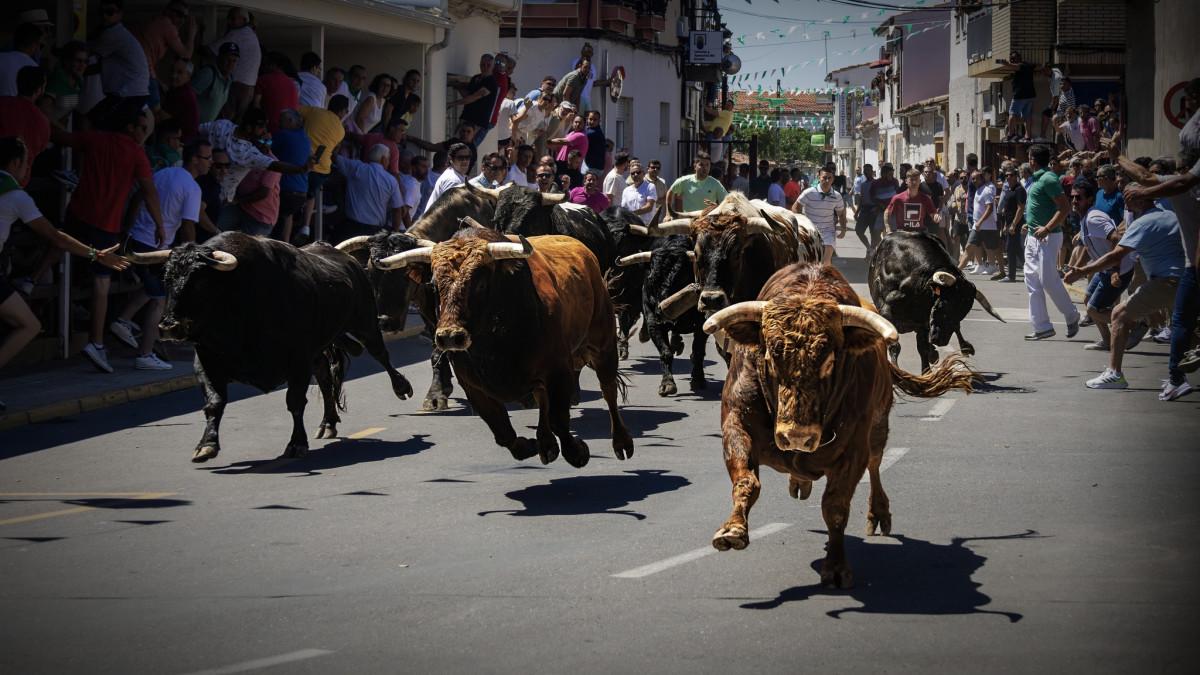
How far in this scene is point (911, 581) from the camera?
21.4 ft

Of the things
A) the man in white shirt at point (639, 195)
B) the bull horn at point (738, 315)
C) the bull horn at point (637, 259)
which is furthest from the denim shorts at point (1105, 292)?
the bull horn at point (738, 315)

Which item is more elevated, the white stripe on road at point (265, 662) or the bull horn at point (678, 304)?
the bull horn at point (678, 304)

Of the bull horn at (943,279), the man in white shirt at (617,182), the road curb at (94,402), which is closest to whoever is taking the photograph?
the road curb at (94,402)

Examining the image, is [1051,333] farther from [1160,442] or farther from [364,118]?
[364,118]

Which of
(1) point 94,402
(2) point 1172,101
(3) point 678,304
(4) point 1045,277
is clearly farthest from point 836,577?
(2) point 1172,101

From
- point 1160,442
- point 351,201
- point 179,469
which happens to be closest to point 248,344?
point 179,469

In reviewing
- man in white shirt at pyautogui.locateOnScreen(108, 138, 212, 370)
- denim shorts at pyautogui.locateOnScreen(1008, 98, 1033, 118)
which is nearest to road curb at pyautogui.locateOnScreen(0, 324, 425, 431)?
man in white shirt at pyautogui.locateOnScreen(108, 138, 212, 370)

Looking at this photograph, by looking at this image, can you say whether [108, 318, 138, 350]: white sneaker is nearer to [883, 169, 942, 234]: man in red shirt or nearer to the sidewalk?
the sidewalk

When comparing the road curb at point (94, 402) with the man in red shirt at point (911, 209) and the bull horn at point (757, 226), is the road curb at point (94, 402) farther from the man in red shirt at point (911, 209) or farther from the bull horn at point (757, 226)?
the man in red shirt at point (911, 209)

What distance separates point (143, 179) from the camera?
13125mm

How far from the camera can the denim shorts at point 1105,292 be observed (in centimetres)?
1474

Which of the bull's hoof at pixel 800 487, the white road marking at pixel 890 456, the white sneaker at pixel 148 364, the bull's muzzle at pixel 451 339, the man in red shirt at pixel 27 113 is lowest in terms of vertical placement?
the white road marking at pixel 890 456

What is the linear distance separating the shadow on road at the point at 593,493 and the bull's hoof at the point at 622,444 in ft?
0.41

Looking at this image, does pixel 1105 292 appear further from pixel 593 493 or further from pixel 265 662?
pixel 265 662
